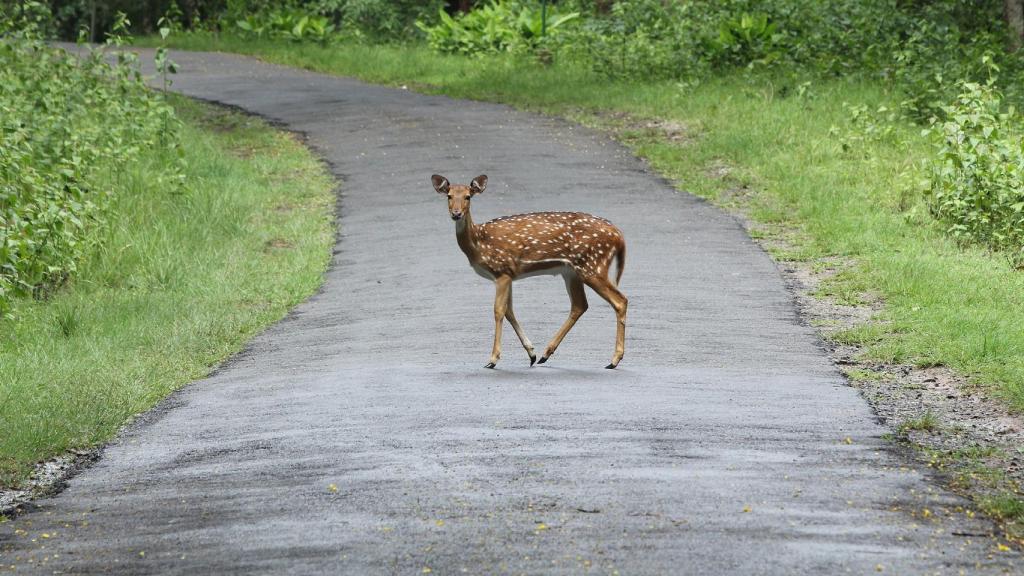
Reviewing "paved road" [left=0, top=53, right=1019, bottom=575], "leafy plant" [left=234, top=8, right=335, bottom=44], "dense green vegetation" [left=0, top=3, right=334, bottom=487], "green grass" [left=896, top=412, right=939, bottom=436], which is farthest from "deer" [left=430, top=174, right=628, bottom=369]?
"leafy plant" [left=234, top=8, right=335, bottom=44]

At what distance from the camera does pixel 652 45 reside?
2894 centimetres

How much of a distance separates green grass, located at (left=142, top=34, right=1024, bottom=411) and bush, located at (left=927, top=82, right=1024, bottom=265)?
0.92 ft

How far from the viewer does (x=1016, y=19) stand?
26.6 meters

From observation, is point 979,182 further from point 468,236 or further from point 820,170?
point 468,236

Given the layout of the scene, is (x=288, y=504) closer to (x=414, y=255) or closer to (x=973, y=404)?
(x=973, y=404)

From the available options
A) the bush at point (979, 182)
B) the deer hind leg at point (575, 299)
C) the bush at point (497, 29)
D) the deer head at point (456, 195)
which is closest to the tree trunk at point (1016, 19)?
the bush at point (497, 29)

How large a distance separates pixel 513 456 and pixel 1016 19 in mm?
21039

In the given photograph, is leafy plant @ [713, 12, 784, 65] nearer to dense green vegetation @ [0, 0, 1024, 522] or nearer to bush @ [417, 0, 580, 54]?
dense green vegetation @ [0, 0, 1024, 522]

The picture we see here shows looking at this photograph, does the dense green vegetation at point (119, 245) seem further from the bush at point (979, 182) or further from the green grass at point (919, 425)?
the bush at point (979, 182)

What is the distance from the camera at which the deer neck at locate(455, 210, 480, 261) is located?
1032cm

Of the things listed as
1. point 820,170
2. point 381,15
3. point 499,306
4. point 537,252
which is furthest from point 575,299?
point 381,15

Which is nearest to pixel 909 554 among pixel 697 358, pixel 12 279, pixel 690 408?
pixel 690 408

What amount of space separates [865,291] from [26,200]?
746 cm

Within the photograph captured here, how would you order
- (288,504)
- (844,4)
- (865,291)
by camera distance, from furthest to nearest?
(844,4)
(865,291)
(288,504)
